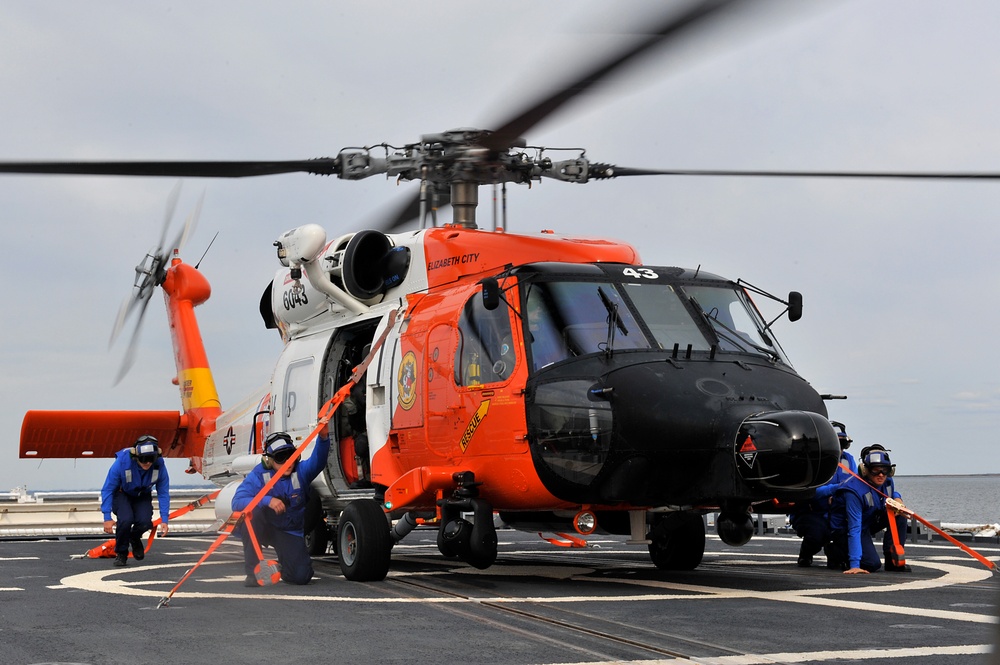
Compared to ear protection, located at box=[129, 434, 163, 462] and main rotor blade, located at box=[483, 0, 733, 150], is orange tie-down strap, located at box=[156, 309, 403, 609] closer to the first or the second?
ear protection, located at box=[129, 434, 163, 462]

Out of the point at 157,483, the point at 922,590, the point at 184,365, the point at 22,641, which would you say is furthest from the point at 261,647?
the point at 184,365

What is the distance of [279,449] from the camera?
36.2ft

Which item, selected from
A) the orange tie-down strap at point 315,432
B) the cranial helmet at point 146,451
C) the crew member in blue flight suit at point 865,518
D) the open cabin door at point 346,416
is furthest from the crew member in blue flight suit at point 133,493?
the crew member in blue flight suit at point 865,518

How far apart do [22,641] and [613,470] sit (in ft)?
14.6

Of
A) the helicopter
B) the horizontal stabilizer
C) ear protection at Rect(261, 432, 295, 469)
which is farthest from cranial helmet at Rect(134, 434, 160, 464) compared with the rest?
ear protection at Rect(261, 432, 295, 469)

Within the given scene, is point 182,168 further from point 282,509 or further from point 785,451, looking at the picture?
point 785,451

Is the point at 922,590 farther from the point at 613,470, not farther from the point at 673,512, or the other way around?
the point at 613,470

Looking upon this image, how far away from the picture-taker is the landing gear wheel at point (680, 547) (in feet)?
38.5

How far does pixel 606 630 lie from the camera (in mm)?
7246

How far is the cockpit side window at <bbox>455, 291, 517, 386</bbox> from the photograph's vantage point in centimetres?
1026

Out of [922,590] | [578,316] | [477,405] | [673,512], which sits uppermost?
[578,316]

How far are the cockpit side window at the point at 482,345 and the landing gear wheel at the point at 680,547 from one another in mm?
2497

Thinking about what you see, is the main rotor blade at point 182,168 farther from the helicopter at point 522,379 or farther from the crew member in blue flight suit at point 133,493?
the crew member in blue flight suit at point 133,493

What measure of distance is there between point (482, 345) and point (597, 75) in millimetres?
5950
